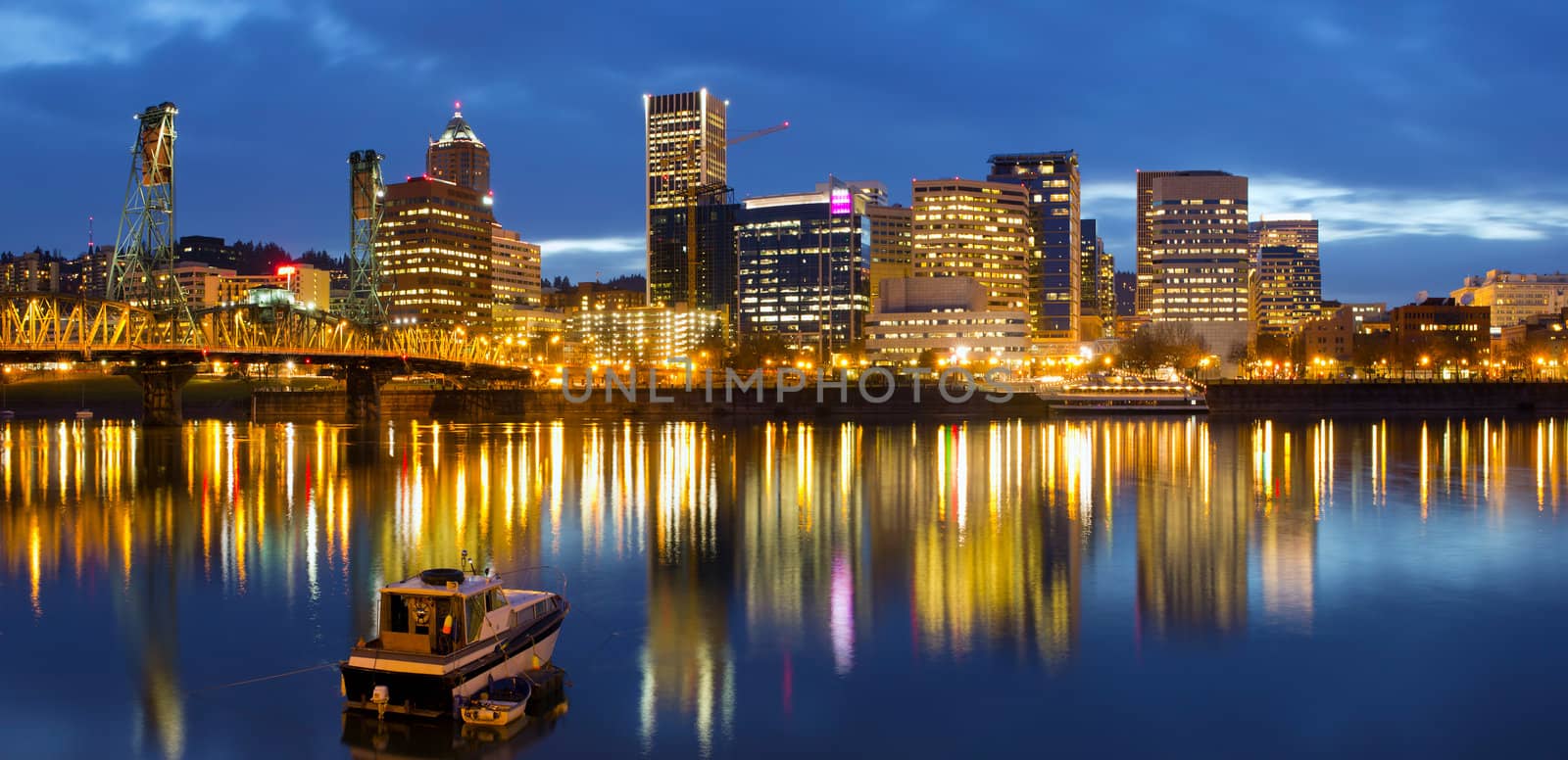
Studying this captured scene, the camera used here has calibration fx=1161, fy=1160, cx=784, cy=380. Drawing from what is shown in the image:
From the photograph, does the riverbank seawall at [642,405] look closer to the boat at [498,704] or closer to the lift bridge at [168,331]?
the lift bridge at [168,331]

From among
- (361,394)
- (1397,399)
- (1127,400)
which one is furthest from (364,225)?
(1397,399)

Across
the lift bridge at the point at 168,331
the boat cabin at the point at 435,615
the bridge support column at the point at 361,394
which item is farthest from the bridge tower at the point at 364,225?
the boat cabin at the point at 435,615

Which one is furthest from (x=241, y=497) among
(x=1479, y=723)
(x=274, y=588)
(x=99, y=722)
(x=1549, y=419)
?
(x=1549, y=419)

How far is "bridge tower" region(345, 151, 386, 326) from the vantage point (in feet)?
416

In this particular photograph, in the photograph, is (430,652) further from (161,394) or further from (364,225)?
(364,225)

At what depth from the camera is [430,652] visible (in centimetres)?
1753

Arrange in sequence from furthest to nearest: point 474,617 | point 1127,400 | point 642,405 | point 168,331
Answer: point 1127,400 < point 642,405 < point 168,331 < point 474,617

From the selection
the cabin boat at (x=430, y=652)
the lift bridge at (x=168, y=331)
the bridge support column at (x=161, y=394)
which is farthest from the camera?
the bridge support column at (x=161, y=394)

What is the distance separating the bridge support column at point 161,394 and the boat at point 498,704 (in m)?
87.9

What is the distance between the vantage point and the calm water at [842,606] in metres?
17.8

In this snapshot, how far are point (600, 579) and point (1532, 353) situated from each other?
201458 millimetres

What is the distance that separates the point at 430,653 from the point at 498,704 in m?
1.32

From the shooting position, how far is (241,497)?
146 ft

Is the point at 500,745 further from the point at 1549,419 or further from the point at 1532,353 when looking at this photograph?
the point at 1532,353
